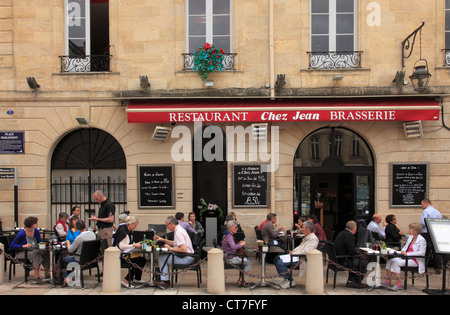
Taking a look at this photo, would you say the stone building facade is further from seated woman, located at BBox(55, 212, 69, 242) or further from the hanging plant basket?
seated woman, located at BBox(55, 212, 69, 242)

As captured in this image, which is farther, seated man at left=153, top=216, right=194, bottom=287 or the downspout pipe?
the downspout pipe

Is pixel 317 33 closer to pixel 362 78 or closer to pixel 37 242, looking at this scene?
pixel 362 78

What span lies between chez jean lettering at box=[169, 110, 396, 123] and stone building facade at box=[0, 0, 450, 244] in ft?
1.85

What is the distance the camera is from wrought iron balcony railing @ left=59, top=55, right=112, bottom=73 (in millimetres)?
11031

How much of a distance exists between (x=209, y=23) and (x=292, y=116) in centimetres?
328

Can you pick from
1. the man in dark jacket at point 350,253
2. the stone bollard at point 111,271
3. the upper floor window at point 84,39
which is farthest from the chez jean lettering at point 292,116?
the stone bollard at point 111,271

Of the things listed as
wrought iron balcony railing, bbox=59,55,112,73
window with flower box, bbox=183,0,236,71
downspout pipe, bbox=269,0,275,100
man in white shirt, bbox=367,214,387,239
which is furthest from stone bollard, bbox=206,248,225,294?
wrought iron balcony railing, bbox=59,55,112,73

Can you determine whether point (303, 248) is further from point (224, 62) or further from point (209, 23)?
point (209, 23)

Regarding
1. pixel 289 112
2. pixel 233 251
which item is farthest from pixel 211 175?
pixel 233 251

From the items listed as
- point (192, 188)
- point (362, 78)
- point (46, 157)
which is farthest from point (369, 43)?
point (46, 157)

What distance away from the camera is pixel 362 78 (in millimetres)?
10867

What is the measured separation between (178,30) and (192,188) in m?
4.04

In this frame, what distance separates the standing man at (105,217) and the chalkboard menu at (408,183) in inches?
270

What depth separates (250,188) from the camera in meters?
11.0
